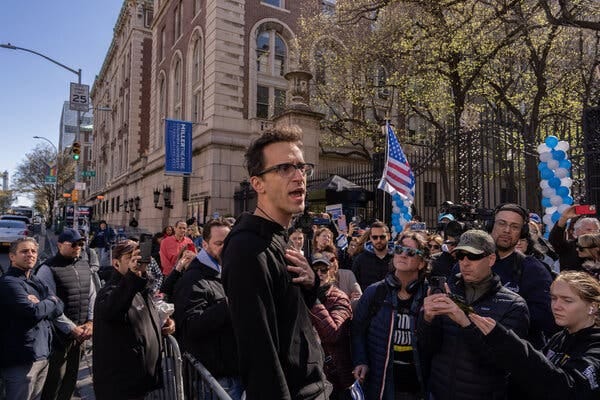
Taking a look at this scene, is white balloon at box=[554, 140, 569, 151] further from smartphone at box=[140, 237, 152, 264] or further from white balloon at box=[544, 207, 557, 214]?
smartphone at box=[140, 237, 152, 264]

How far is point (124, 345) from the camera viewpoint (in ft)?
11.1

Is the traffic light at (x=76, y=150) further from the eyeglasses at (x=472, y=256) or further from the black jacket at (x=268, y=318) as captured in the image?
the black jacket at (x=268, y=318)

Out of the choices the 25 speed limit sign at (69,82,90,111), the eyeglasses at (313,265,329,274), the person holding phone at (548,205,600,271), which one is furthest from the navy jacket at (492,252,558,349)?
the 25 speed limit sign at (69,82,90,111)

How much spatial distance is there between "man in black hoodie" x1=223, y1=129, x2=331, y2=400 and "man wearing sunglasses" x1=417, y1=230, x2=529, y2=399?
1216 millimetres

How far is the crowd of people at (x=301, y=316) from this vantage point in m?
1.83

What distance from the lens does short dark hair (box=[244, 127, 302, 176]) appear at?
204 cm

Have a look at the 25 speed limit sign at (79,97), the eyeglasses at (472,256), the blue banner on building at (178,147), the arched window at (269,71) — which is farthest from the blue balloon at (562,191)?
the arched window at (269,71)

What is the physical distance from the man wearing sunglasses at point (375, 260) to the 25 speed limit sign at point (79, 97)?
623 inches

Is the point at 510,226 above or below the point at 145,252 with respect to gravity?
above

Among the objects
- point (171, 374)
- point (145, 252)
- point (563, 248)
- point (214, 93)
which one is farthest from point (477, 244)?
point (214, 93)

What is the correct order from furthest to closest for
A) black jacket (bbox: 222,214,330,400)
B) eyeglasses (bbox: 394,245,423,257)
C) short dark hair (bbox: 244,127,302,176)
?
eyeglasses (bbox: 394,245,423,257) → short dark hair (bbox: 244,127,302,176) → black jacket (bbox: 222,214,330,400)

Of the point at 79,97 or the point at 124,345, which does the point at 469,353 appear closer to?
the point at 124,345

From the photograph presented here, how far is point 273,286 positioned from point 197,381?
1.83 meters

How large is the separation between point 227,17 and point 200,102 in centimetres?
496
